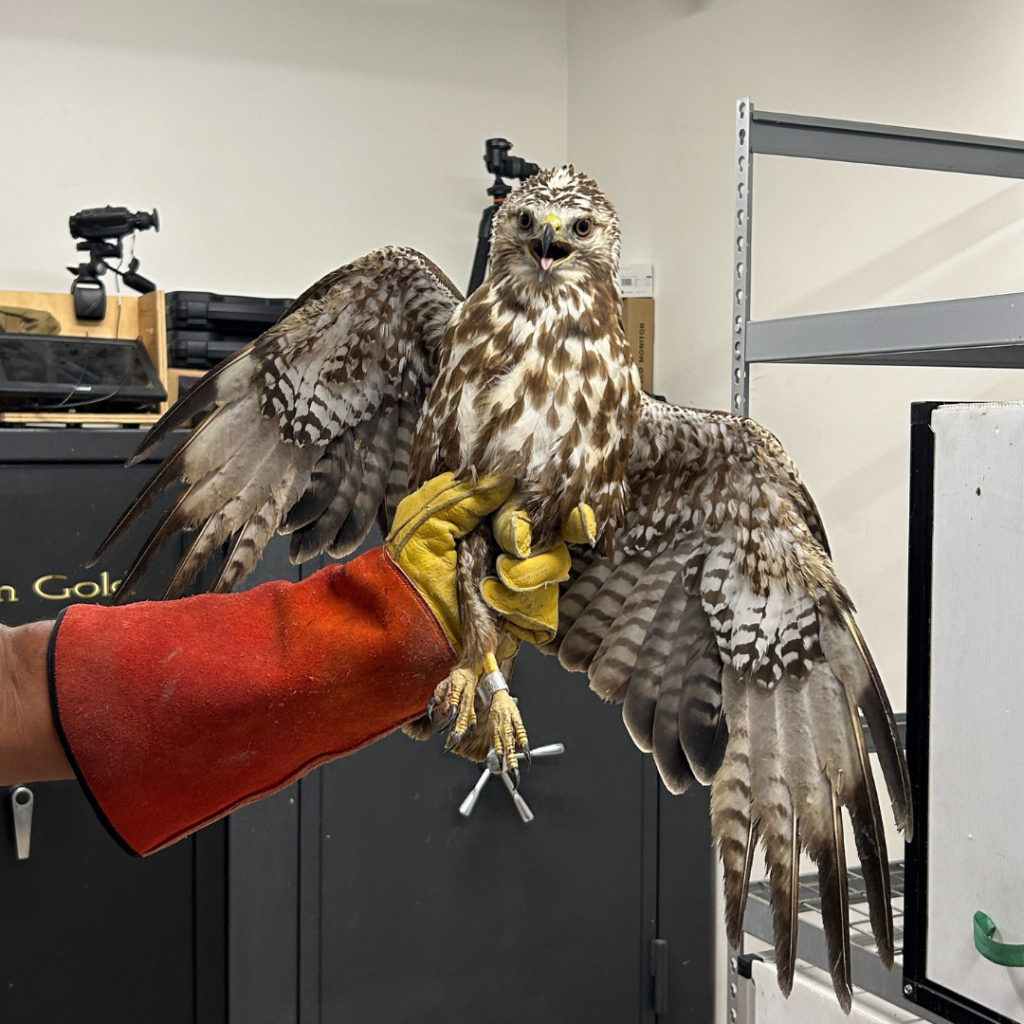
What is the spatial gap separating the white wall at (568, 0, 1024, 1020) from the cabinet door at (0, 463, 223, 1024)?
1.54 meters

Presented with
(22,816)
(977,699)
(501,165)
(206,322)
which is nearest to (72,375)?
(206,322)

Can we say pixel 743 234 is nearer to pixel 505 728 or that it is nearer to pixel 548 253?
pixel 548 253

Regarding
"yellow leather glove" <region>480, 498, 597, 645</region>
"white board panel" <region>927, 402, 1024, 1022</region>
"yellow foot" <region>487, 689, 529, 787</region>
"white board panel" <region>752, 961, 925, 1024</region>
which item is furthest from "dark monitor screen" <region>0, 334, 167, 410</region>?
"white board panel" <region>927, 402, 1024, 1022</region>

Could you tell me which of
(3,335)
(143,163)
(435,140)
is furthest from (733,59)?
(3,335)

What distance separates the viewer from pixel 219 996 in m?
2.45

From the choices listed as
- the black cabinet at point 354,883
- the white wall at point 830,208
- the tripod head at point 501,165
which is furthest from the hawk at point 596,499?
the tripod head at point 501,165

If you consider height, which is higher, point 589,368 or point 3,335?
point 3,335

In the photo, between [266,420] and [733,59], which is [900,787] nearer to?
[266,420]

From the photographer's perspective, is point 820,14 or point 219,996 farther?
point 820,14

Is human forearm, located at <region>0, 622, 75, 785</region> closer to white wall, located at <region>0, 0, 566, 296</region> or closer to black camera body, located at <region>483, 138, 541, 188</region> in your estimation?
white wall, located at <region>0, 0, 566, 296</region>

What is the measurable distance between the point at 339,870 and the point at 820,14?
2.30 metres

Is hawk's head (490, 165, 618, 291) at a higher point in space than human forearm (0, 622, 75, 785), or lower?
higher

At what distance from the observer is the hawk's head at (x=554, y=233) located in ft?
4.32

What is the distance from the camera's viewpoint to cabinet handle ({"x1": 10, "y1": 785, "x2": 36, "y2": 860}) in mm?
2246
